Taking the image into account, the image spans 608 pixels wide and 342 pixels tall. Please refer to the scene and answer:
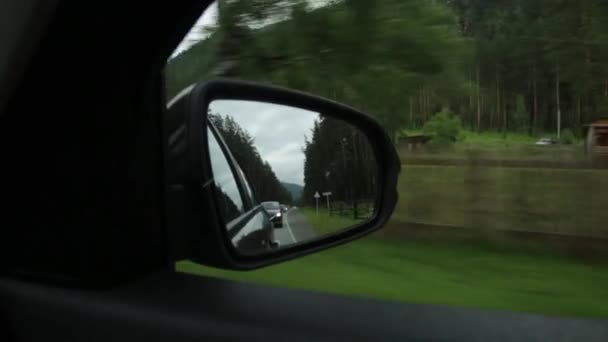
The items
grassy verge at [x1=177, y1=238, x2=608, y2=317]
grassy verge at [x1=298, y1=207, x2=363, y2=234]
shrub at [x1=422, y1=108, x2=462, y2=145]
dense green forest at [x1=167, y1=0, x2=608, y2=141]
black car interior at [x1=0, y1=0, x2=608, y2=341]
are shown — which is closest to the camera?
black car interior at [x1=0, y1=0, x2=608, y2=341]

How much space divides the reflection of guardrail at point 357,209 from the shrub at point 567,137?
157 centimetres

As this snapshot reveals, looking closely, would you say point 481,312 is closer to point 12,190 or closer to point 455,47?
point 12,190

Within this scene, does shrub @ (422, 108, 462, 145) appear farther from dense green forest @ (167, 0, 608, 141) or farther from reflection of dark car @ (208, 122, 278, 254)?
reflection of dark car @ (208, 122, 278, 254)

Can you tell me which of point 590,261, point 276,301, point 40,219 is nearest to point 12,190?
point 40,219

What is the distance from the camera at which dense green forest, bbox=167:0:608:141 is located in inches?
150

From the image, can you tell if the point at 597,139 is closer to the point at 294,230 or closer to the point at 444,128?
the point at 444,128

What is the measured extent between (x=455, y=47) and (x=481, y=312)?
1.96 metres

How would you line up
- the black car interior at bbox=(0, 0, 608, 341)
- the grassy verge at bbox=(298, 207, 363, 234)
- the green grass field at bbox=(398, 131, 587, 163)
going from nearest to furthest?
the black car interior at bbox=(0, 0, 608, 341)
the grassy verge at bbox=(298, 207, 363, 234)
the green grass field at bbox=(398, 131, 587, 163)

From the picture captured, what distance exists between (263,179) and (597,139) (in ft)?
6.81

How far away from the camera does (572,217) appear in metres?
4.16

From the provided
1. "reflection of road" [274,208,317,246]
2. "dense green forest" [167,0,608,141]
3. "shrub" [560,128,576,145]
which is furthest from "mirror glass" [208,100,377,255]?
"shrub" [560,128,576,145]

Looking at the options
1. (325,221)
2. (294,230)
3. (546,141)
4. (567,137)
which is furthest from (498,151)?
(294,230)

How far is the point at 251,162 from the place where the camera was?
247 cm

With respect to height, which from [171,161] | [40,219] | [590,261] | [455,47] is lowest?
[590,261]
